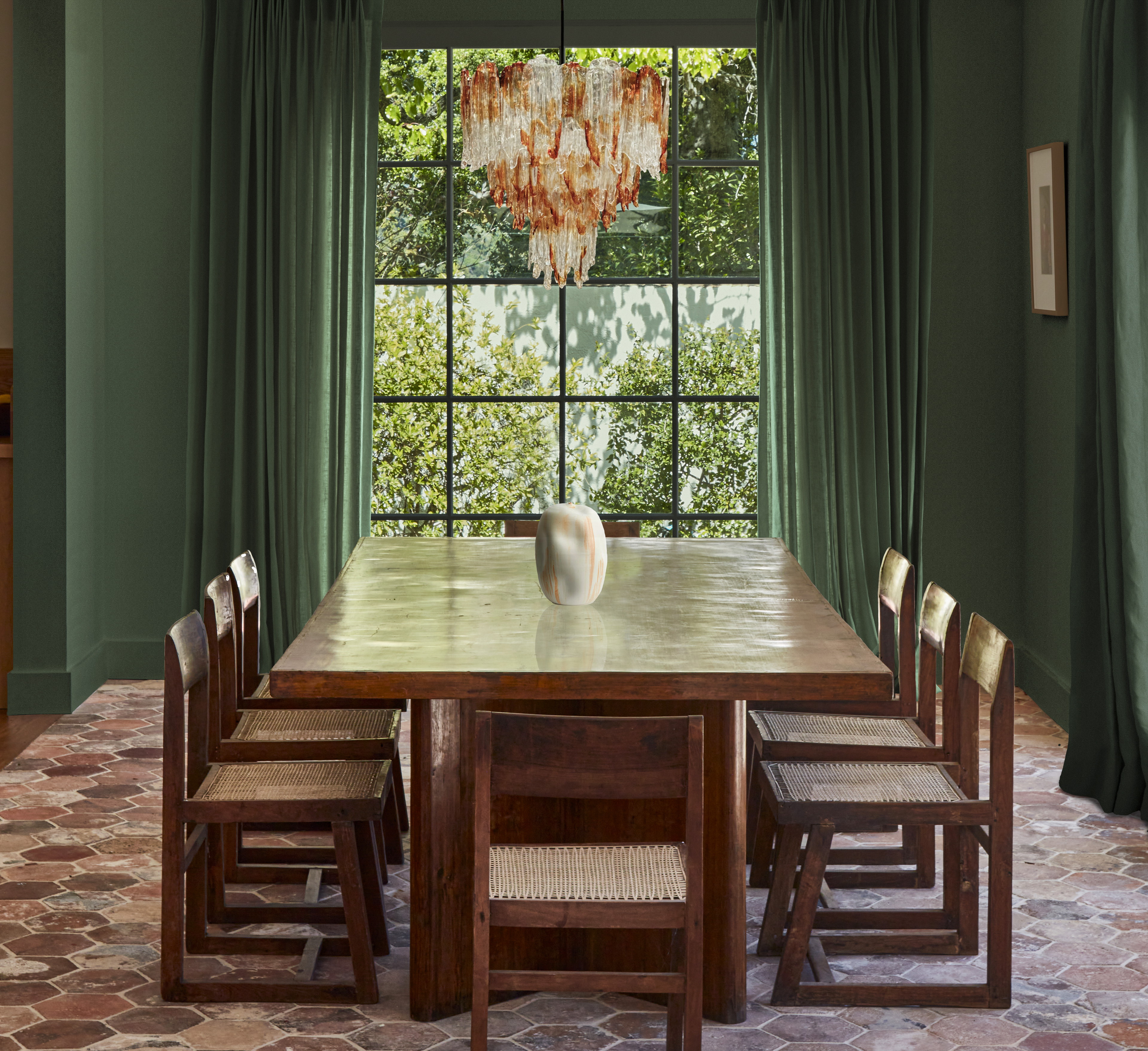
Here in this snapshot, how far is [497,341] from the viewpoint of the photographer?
6359 millimetres

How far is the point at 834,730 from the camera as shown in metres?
3.63

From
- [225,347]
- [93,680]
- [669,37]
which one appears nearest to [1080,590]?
[669,37]

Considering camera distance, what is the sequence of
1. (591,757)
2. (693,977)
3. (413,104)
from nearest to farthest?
(591,757), (693,977), (413,104)

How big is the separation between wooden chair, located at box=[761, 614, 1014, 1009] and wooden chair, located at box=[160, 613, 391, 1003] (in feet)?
2.92

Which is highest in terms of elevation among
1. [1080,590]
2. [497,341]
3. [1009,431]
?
[497,341]

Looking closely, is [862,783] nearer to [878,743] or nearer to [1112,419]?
[878,743]

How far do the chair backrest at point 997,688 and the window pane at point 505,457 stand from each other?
3.41m

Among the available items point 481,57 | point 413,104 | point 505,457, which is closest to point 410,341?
point 505,457

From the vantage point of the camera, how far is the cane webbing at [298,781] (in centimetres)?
308

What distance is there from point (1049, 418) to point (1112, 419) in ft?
4.54

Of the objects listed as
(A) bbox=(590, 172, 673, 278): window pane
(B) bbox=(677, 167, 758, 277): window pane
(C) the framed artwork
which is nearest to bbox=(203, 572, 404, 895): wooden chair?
(A) bbox=(590, 172, 673, 278): window pane

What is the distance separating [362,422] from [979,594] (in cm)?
271

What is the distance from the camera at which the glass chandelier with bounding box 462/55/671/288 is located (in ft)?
12.4

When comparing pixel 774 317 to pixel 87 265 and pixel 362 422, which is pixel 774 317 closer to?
pixel 362 422
